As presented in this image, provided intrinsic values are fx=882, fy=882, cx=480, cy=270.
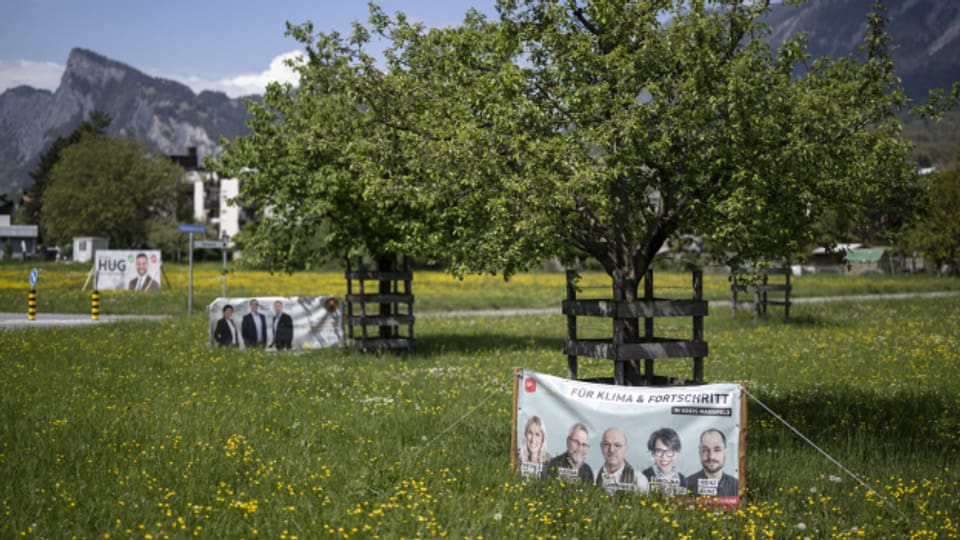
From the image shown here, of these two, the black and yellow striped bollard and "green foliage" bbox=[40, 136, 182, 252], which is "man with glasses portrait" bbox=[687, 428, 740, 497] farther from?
"green foliage" bbox=[40, 136, 182, 252]

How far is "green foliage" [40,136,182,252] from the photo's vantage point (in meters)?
96.0

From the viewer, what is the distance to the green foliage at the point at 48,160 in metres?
126

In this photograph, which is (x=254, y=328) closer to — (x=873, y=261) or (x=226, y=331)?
(x=226, y=331)

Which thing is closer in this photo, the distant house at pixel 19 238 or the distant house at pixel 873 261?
the distant house at pixel 873 261

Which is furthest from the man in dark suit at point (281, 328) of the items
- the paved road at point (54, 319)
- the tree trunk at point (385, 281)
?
the paved road at point (54, 319)

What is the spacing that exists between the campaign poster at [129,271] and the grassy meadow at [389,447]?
21768 millimetres

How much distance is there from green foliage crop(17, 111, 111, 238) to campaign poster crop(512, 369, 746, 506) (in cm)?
12619

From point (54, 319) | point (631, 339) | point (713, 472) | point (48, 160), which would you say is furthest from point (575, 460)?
point (48, 160)

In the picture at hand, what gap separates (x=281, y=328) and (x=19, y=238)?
132 m

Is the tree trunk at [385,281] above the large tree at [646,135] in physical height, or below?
below

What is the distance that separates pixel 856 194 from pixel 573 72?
11.7 ft

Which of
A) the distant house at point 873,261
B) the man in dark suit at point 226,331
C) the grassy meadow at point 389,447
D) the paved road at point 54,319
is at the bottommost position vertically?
the grassy meadow at point 389,447

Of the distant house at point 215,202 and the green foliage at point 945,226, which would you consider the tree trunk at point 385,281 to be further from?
the distant house at point 215,202

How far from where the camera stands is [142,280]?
42125 millimetres
